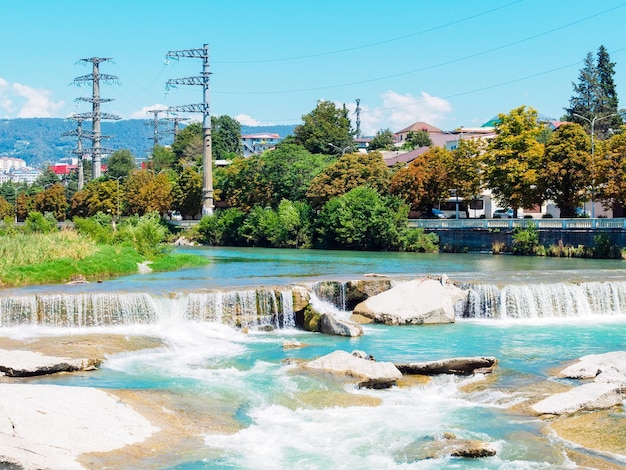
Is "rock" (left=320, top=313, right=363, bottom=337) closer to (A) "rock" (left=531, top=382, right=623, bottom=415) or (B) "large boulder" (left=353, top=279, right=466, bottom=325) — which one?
(B) "large boulder" (left=353, top=279, right=466, bottom=325)

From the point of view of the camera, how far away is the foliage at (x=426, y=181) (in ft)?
236

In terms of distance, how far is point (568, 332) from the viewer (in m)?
29.2

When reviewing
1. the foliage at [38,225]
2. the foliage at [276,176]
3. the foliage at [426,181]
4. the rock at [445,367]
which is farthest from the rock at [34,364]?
the foliage at [276,176]

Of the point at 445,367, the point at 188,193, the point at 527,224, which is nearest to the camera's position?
the point at 445,367

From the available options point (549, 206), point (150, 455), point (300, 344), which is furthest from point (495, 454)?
point (549, 206)

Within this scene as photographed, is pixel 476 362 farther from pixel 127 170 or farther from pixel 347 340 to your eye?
pixel 127 170

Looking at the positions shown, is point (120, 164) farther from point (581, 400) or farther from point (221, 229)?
point (581, 400)

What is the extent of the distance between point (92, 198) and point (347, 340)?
86548mm

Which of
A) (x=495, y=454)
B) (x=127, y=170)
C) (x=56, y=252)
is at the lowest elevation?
(x=495, y=454)

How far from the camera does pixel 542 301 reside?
3384cm

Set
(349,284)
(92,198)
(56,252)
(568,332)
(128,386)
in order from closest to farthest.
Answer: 1. (128,386)
2. (568,332)
3. (349,284)
4. (56,252)
5. (92,198)

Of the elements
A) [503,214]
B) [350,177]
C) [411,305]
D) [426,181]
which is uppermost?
[350,177]

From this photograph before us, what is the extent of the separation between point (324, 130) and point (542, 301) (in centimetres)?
8750

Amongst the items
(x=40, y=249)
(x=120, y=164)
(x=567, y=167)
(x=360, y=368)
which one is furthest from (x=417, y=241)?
(x=120, y=164)
